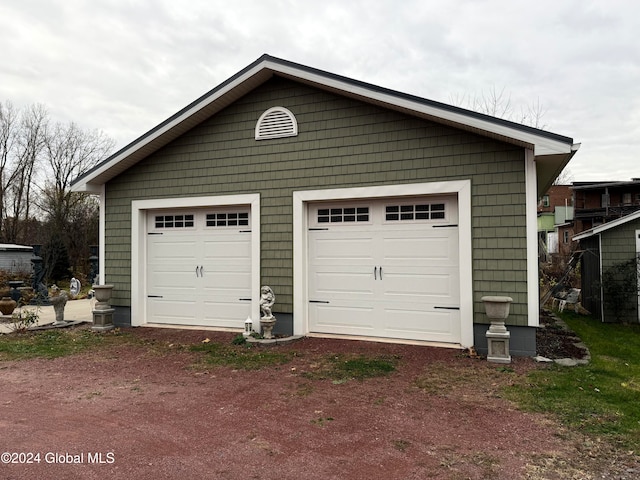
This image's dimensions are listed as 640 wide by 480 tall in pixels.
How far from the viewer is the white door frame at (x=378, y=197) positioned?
6.20m

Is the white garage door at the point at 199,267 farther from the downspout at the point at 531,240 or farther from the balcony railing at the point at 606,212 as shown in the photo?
the balcony railing at the point at 606,212

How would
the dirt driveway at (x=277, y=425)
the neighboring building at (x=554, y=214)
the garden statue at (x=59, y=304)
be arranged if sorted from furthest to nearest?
the neighboring building at (x=554, y=214), the garden statue at (x=59, y=304), the dirt driveway at (x=277, y=425)

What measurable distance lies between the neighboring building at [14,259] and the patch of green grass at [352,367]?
16820 mm

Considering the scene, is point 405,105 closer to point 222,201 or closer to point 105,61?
point 222,201

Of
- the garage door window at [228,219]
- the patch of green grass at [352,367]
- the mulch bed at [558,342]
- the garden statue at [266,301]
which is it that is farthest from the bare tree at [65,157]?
the mulch bed at [558,342]

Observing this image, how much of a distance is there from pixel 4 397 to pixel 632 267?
35.7 feet

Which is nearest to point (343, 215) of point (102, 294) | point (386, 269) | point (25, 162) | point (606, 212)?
point (386, 269)

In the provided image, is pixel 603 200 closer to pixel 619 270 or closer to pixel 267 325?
pixel 619 270

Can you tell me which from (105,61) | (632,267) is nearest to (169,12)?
(105,61)

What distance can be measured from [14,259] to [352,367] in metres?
18.0

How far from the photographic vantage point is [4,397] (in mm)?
4512

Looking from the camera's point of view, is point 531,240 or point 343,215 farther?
point 343,215

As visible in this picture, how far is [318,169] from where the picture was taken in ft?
23.4

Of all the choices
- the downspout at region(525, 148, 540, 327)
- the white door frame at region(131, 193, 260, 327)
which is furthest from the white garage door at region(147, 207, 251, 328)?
the downspout at region(525, 148, 540, 327)
